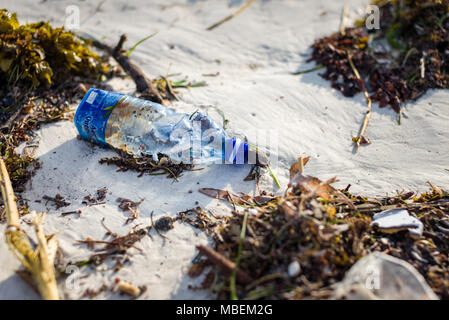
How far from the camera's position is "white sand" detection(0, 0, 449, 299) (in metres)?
2.06

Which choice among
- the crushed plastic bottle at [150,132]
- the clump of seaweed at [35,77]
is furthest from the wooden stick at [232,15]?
the crushed plastic bottle at [150,132]

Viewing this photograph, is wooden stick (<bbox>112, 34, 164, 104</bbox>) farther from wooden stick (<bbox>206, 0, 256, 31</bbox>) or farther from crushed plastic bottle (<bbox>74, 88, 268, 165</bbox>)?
wooden stick (<bbox>206, 0, 256, 31</bbox>)

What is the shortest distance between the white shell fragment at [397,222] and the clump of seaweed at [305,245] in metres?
0.05

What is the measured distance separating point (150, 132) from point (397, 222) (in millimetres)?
1958

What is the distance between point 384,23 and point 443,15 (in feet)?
2.19

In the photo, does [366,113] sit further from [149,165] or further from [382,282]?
[149,165]

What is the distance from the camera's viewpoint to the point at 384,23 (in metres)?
4.30

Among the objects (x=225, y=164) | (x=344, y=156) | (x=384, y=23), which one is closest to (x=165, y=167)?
(x=225, y=164)

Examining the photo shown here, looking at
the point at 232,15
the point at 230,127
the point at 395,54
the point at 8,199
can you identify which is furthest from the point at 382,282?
the point at 232,15

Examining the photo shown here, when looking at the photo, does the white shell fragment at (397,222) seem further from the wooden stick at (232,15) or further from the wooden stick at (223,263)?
the wooden stick at (232,15)

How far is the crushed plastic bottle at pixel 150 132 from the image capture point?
8.47 ft

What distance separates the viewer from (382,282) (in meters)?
1.71

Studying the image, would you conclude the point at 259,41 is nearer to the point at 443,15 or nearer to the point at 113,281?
the point at 443,15

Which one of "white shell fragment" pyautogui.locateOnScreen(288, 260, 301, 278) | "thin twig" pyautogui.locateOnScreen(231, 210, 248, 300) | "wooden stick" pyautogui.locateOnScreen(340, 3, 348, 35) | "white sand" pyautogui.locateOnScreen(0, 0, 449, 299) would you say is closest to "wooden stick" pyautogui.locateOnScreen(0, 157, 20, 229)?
"white sand" pyautogui.locateOnScreen(0, 0, 449, 299)
